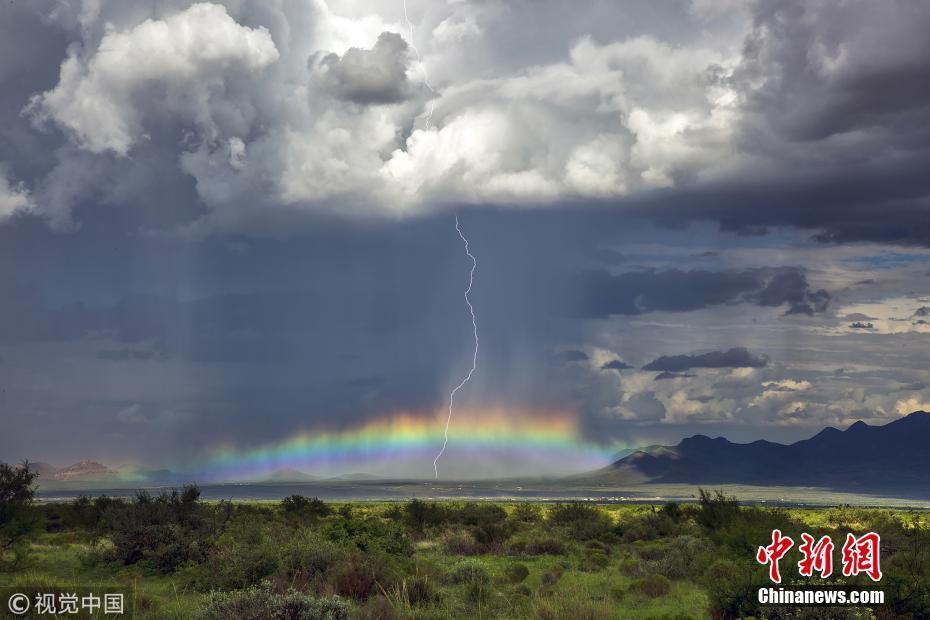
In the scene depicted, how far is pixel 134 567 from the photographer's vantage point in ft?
106

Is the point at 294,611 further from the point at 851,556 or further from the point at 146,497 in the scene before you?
the point at 146,497

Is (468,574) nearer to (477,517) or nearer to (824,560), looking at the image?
(824,560)

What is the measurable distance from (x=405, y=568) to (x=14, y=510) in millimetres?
22556

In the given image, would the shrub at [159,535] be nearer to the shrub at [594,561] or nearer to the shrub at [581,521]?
the shrub at [594,561]

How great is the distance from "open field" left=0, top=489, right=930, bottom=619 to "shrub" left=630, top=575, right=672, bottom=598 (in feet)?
0.25

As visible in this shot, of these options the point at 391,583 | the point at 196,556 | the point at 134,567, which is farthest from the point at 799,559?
the point at 134,567

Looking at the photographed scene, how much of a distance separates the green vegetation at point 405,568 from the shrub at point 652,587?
74 millimetres

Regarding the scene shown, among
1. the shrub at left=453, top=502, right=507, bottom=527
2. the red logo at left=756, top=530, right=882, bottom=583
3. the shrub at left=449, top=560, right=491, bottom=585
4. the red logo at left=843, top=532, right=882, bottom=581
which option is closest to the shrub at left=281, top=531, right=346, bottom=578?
the shrub at left=449, top=560, right=491, bottom=585

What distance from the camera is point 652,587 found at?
2739 cm

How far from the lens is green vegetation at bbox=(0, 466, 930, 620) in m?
18.6

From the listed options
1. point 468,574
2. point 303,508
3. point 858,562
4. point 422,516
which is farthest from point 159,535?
point 303,508

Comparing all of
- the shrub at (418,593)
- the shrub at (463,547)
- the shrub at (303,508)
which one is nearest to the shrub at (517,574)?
the shrub at (418,593)

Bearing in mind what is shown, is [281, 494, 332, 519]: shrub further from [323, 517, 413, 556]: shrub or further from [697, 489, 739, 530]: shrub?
[323, 517, 413, 556]: shrub

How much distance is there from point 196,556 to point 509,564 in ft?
46.4
